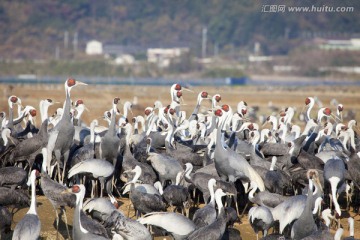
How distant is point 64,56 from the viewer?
11375cm

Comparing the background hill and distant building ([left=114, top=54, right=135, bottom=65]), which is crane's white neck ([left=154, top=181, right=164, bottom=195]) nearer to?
distant building ([left=114, top=54, right=135, bottom=65])

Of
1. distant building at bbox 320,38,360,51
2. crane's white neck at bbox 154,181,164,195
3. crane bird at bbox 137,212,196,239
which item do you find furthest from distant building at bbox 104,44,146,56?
crane bird at bbox 137,212,196,239

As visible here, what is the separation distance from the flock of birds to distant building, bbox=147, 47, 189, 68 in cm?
8740

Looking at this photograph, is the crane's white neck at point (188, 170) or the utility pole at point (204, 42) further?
the utility pole at point (204, 42)

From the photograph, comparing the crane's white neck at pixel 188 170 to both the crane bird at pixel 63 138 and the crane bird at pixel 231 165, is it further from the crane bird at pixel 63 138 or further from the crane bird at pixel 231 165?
the crane bird at pixel 63 138

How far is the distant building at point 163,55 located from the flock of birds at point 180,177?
8740 centimetres

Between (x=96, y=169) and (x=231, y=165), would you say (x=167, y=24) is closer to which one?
(x=231, y=165)

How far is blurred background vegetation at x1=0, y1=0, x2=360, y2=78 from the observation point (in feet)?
372

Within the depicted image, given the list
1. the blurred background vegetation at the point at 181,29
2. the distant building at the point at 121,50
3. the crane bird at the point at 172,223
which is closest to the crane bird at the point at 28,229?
the crane bird at the point at 172,223

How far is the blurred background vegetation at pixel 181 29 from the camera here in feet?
372

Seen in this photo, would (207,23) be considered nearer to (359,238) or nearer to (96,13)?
(96,13)

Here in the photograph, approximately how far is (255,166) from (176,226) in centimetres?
349

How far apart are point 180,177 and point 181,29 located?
119 metres

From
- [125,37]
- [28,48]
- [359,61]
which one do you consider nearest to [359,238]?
[359,61]
